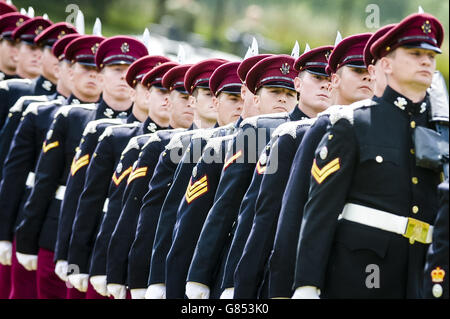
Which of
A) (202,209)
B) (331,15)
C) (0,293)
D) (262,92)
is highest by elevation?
(331,15)

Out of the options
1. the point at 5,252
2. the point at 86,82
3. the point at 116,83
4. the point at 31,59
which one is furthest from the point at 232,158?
the point at 31,59

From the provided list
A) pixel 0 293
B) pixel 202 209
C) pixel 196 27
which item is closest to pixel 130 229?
pixel 202 209

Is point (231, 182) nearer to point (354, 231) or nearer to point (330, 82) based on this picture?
point (330, 82)

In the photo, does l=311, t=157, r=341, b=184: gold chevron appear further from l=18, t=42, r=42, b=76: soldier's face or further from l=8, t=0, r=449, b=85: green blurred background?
l=8, t=0, r=449, b=85: green blurred background

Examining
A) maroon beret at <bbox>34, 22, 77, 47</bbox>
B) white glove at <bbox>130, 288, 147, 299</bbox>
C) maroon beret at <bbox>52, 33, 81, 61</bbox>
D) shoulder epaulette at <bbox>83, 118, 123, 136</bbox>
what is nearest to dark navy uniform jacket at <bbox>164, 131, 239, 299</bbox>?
white glove at <bbox>130, 288, 147, 299</bbox>

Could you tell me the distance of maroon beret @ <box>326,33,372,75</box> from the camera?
5.88m

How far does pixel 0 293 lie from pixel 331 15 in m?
8.87

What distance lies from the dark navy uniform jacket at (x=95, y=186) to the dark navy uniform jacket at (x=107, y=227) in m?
0.15

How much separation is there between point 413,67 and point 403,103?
0.56 feet

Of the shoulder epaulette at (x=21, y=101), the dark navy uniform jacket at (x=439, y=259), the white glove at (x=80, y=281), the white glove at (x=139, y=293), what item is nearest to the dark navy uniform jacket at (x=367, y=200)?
the dark navy uniform jacket at (x=439, y=259)

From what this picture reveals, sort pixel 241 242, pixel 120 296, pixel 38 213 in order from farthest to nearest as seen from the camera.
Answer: pixel 38 213 → pixel 120 296 → pixel 241 242

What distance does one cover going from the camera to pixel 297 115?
606 centimetres

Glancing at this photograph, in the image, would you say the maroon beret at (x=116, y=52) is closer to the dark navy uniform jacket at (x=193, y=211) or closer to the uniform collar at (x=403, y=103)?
the dark navy uniform jacket at (x=193, y=211)

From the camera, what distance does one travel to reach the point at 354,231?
4973 millimetres
